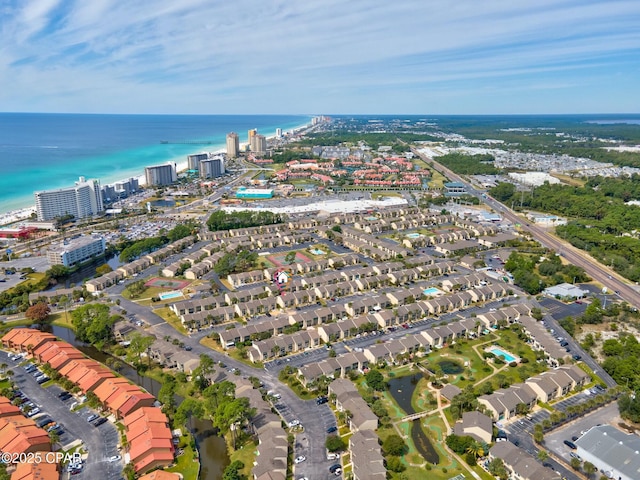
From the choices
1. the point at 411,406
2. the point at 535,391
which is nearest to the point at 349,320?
the point at 411,406

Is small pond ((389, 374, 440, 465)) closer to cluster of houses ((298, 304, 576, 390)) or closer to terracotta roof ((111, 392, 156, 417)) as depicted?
cluster of houses ((298, 304, 576, 390))

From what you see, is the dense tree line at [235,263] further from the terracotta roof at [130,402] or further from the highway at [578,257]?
the highway at [578,257]

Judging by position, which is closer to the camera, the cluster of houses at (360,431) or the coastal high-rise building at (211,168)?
the cluster of houses at (360,431)

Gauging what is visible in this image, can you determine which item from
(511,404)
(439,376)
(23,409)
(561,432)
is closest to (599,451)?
(561,432)

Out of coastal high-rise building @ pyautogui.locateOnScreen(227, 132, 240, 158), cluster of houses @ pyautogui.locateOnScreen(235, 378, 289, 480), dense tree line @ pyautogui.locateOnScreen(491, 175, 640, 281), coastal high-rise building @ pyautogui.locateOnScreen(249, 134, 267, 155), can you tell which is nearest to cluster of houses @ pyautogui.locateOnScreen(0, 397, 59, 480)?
cluster of houses @ pyautogui.locateOnScreen(235, 378, 289, 480)

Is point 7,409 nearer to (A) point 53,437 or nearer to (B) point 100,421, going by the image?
(A) point 53,437

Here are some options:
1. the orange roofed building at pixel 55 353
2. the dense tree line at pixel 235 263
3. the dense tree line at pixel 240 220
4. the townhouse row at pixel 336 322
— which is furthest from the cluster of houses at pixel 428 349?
the dense tree line at pixel 240 220

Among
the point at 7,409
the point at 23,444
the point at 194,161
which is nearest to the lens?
the point at 23,444
